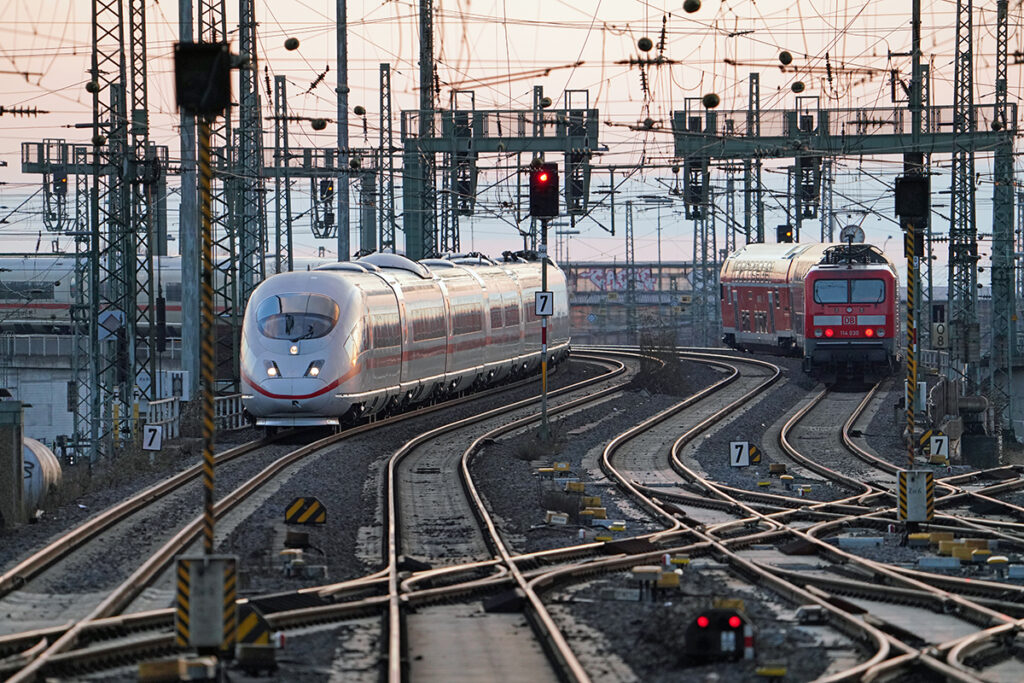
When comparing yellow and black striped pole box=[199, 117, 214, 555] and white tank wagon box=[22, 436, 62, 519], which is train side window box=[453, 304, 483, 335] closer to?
white tank wagon box=[22, 436, 62, 519]

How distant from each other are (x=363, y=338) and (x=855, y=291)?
52.2 ft

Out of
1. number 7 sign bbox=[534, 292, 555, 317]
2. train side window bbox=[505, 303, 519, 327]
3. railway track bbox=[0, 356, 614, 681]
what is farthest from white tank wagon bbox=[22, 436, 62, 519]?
train side window bbox=[505, 303, 519, 327]

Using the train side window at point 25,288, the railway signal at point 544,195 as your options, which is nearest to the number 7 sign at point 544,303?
the railway signal at point 544,195

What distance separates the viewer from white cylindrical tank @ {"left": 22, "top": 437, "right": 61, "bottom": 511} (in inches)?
856

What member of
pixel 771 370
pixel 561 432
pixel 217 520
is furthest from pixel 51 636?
pixel 771 370

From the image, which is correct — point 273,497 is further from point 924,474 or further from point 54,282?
point 54,282

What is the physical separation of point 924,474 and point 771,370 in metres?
30.7

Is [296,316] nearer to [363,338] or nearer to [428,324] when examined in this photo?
[363,338]

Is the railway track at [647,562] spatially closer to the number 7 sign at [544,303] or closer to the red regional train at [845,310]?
the number 7 sign at [544,303]

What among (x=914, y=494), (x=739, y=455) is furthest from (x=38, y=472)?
(x=914, y=494)

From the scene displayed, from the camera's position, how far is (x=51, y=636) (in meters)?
11.2

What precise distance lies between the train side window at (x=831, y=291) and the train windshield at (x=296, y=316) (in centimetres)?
1615

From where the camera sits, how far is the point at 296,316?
93.9 feet

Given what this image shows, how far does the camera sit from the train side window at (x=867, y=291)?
40531 mm
